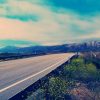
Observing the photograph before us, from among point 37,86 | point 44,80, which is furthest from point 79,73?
point 37,86

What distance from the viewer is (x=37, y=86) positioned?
1672cm

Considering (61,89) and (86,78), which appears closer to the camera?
(61,89)

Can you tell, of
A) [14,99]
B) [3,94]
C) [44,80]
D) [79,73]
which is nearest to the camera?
[14,99]

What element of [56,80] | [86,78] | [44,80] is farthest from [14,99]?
[86,78]

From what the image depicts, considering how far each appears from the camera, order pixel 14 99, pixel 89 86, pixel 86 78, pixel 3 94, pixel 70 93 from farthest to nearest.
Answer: pixel 86 78, pixel 89 86, pixel 70 93, pixel 3 94, pixel 14 99

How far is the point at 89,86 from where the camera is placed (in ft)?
65.5

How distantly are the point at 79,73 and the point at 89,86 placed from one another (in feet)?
16.9

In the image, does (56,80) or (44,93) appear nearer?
(44,93)

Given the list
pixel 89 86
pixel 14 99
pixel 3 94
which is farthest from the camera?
pixel 89 86

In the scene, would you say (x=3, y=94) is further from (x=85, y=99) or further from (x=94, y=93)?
(x=94, y=93)

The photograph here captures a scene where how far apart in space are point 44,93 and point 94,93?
2.84 metres

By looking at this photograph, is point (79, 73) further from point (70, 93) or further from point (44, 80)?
point (70, 93)

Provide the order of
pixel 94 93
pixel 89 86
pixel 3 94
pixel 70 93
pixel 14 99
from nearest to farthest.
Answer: pixel 14 99, pixel 3 94, pixel 70 93, pixel 94 93, pixel 89 86

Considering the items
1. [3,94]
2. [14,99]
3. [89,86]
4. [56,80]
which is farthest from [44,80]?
[14,99]
